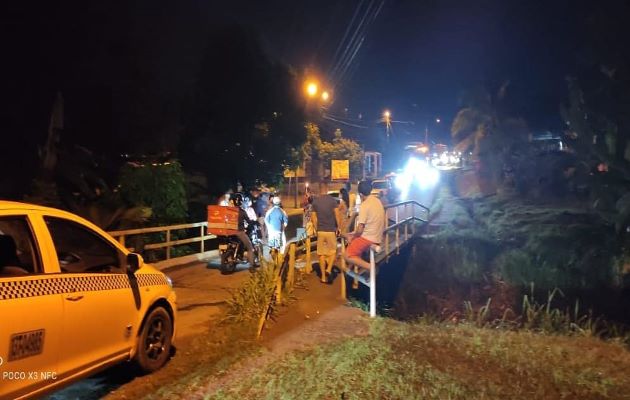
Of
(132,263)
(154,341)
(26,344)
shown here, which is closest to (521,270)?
(154,341)

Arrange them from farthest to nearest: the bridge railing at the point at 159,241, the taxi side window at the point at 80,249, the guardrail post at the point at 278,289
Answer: the bridge railing at the point at 159,241, the guardrail post at the point at 278,289, the taxi side window at the point at 80,249

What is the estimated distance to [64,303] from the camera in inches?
177

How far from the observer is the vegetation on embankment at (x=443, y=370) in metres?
5.27

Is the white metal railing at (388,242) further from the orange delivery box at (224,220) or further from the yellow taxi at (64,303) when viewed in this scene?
the yellow taxi at (64,303)

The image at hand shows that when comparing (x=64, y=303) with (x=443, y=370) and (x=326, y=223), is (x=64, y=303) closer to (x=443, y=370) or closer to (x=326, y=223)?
(x=443, y=370)

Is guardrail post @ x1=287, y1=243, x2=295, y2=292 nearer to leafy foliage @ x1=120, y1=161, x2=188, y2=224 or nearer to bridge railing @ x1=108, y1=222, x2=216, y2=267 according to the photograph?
bridge railing @ x1=108, y1=222, x2=216, y2=267

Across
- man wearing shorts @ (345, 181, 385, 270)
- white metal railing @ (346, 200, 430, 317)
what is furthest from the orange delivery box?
man wearing shorts @ (345, 181, 385, 270)

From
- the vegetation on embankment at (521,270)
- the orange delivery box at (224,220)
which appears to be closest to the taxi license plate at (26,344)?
the orange delivery box at (224,220)

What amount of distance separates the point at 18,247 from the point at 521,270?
16.3m

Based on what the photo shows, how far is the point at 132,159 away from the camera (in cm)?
1873

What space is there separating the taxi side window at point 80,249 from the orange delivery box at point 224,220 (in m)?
6.39

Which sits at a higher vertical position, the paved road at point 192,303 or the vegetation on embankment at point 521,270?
the paved road at point 192,303

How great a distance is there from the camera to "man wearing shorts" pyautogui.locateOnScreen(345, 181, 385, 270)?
9453 mm

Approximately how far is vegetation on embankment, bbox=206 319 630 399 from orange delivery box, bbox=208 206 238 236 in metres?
5.62
